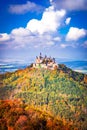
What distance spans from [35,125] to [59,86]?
92.8 feet

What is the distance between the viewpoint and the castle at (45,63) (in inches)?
1682

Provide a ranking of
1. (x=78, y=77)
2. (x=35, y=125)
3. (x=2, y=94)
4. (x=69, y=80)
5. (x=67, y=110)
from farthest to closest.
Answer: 1. (x=78, y=77)
2. (x=69, y=80)
3. (x=2, y=94)
4. (x=67, y=110)
5. (x=35, y=125)

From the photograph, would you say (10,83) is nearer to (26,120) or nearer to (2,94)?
(2,94)

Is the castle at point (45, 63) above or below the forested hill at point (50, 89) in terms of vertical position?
above

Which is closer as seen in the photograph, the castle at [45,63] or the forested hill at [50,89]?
the forested hill at [50,89]

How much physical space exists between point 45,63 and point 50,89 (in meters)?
4.62

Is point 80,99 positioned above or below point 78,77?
below

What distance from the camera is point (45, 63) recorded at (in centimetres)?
4394

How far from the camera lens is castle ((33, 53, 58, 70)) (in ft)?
140

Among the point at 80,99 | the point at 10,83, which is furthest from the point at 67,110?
the point at 10,83

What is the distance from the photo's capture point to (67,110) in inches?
1474

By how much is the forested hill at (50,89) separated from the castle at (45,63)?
→ 816 mm

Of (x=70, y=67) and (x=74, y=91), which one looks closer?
(x=74, y=91)

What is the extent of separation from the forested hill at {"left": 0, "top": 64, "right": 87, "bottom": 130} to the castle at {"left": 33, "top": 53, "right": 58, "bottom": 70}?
2.68 ft
